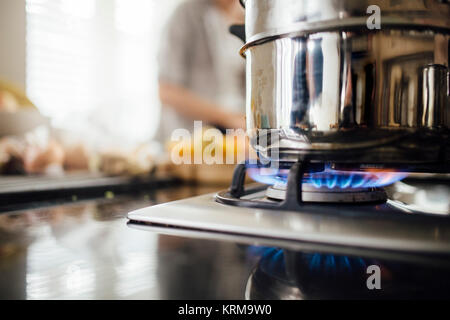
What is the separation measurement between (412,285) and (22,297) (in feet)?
0.92

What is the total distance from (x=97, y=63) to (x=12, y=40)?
75cm

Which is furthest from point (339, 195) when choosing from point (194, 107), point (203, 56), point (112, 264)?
point (203, 56)

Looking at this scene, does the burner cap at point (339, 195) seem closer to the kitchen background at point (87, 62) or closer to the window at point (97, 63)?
the kitchen background at point (87, 62)

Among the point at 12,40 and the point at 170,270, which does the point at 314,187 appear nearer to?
the point at 170,270

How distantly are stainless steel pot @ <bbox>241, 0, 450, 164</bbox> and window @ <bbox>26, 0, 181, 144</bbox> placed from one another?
1937 mm

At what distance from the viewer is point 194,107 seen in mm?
1994

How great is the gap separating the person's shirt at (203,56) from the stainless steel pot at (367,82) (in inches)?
63.7

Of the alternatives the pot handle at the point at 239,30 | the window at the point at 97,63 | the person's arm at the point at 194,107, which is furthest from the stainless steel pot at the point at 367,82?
the window at the point at 97,63

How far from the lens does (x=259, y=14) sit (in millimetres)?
444

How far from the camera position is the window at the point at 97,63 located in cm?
231

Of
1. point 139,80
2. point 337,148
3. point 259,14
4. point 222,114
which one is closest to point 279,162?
point 337,148

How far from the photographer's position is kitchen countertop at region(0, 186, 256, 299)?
0.81ft

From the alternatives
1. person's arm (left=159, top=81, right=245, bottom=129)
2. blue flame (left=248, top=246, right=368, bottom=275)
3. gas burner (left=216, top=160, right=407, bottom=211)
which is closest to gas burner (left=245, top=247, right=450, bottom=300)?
blue flame (left=248, top=246, right=368, bottom=275)

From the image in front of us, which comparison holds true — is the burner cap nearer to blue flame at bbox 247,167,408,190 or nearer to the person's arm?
blue flame at bbox 247,167,408,190
